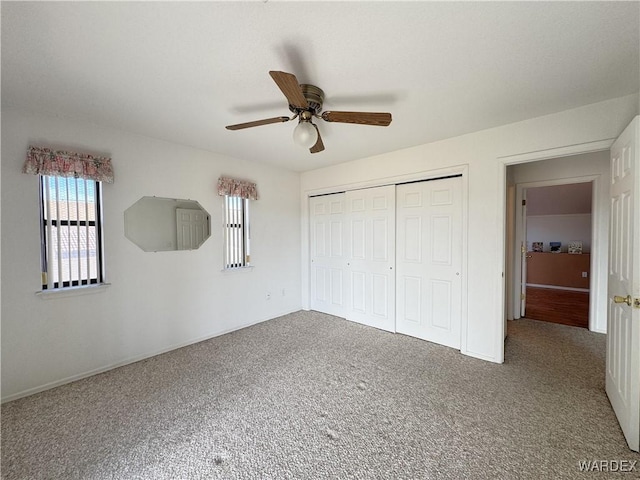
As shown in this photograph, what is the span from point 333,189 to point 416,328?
7.75 feet

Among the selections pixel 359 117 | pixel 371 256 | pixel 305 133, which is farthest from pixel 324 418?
pixel 371 256

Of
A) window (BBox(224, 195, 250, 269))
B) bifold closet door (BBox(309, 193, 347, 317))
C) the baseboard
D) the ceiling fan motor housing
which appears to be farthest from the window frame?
the ceiling fan motor housing

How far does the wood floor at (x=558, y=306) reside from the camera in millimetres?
4031

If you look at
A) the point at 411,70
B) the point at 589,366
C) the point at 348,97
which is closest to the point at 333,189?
the point at 348,97

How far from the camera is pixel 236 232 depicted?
3.77 meters

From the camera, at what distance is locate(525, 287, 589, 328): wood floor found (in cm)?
403

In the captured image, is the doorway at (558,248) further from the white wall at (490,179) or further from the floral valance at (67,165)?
the floral valance at (67,165)

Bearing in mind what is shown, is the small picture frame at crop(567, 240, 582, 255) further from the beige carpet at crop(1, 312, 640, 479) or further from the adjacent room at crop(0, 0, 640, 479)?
the beige carpet at crop(1, 312, 640, 479)

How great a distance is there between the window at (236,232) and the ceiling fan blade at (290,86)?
226cm

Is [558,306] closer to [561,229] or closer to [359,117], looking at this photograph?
[561,229]

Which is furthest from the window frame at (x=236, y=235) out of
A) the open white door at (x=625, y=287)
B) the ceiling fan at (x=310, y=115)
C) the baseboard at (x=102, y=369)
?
the open white door at (x=625, y=287)

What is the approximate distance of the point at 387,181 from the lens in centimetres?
358

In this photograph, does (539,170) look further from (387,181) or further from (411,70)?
(411,70)

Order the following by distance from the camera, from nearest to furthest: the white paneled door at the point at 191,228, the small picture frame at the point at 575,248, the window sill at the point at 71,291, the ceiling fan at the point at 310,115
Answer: the ceiling fan at the point at 310,115 → the window sill at the point at 71,291 → the white paneled door at the point at 191,228 → the small picture frame at the point at 575,248
